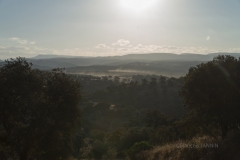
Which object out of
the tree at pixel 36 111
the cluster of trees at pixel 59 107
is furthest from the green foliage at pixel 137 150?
the tree at pixel 36 111

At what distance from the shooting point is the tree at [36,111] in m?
8.79

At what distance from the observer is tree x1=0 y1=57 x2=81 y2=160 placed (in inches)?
346

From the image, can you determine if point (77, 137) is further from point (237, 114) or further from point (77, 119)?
point (237, 114)

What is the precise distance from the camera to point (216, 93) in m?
10.3

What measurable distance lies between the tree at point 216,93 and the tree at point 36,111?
19.9 feet

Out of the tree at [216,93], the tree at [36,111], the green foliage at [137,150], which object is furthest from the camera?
the green foliage at [137,150]

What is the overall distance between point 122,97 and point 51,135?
49.5 metres

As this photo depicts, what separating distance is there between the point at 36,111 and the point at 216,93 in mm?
8473

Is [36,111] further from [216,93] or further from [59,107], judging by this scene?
[216,93]

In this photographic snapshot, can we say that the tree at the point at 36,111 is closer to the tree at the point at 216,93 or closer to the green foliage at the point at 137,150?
the green foliage at the point at 137,150

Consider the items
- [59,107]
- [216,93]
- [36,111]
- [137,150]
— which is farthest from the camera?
[137,150]

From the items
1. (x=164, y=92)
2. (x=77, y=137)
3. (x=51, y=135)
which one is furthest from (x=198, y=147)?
(x=164, y=92)

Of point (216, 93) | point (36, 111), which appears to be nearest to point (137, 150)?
point (216, 93)

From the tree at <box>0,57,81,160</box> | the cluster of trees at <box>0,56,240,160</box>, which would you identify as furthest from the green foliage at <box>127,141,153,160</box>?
the tree at <box>0,57,81,160</box>
